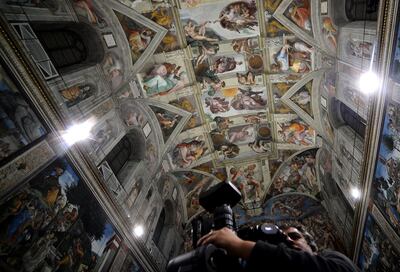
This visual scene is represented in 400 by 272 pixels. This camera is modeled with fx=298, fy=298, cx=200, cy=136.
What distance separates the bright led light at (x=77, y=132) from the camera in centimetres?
742

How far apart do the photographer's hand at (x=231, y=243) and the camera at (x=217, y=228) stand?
5cm

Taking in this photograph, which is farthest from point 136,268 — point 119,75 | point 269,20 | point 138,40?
point 269,20

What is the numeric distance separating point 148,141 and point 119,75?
3.09m

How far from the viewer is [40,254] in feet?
20.0

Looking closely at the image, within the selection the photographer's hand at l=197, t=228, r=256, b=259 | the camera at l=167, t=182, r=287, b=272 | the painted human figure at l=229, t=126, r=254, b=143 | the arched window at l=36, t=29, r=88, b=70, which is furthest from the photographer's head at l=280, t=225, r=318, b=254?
the painted human figure at l=229, t=126, r=254, b=143

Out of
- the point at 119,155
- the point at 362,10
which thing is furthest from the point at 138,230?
the point at 362,10

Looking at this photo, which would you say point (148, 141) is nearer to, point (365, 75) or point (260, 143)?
point (260, 143)

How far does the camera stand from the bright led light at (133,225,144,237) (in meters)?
10.2

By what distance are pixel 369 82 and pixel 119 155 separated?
8.40 metres

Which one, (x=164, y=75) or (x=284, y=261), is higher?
(x=284, y=261)

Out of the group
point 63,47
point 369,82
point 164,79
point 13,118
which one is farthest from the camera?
point 164,79

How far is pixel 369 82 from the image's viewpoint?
306 inches

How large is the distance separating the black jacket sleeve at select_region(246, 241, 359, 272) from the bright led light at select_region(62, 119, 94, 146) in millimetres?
6451

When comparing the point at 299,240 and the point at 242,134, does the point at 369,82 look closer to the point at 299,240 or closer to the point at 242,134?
the point at 299,240
